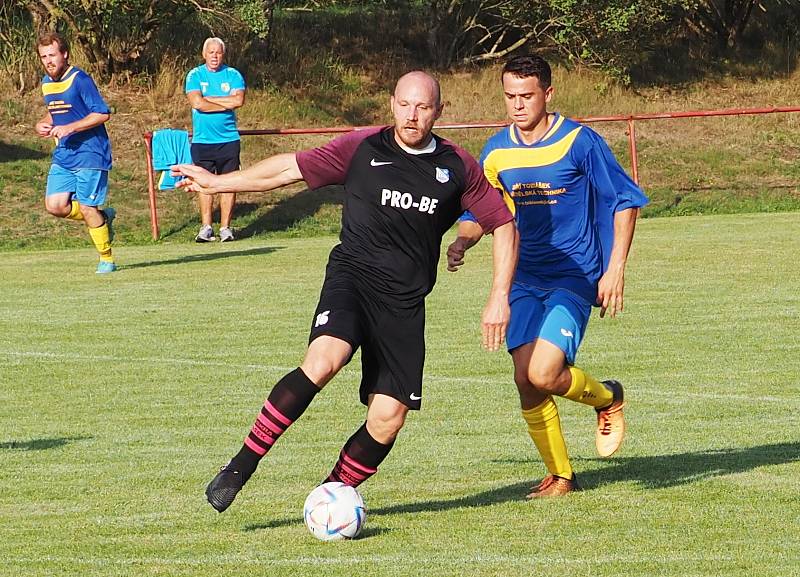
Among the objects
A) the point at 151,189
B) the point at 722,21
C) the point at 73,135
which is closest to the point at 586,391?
the point at 73,135

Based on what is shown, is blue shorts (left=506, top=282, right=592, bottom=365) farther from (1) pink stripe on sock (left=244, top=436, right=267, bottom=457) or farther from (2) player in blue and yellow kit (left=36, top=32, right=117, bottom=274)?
(2) player in blue and yellow kit (left=36, top=32, right=117, bottom=274)

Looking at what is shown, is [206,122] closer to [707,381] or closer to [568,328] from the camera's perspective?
[707,381]

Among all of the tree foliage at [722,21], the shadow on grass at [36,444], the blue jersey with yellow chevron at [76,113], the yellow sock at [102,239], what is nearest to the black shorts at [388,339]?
the shadow on grass at [36,444]

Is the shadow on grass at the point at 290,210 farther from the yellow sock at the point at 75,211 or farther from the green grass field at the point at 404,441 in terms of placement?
the green grass field at the point at 404,441

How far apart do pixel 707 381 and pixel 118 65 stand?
674 inches

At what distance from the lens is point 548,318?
21.5ft

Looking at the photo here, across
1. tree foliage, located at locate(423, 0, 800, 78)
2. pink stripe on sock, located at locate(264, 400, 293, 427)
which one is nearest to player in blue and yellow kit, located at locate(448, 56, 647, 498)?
pink stripe on sock, located at locate(264, 400, 293, 427)

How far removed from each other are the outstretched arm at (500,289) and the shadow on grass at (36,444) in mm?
2904

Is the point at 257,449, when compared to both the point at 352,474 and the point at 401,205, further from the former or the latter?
the point at 401,205

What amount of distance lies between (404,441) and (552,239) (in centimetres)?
169

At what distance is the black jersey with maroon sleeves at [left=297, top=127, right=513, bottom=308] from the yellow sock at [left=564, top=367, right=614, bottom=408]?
39.4 inches

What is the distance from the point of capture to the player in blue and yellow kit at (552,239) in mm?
6535

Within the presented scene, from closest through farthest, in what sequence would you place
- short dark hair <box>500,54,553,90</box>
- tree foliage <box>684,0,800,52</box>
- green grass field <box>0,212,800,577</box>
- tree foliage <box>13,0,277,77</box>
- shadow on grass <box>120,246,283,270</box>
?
1. green grass field <box>0,212,800,577</box>
2. short dark hair <box>500,54,553,90</box>
3. shadow on grass <box>120,246,283,270</box>
4. tree foliage <box>13,0,277,77</box>
5. tree foliage <box>684,0,800,52</box>

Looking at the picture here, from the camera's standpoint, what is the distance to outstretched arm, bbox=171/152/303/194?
5914 millimetres
